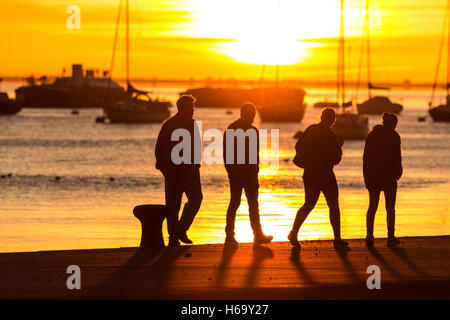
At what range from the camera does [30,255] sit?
1168 cm

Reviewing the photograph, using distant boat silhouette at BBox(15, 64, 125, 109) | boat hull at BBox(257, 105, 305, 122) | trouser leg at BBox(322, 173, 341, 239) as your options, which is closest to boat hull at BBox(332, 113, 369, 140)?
boat hull at BBox(257, 105, 305, 122)

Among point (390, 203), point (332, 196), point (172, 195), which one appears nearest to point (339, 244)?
point (332, 196)

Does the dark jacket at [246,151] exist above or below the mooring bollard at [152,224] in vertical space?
above

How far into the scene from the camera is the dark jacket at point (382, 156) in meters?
12.5

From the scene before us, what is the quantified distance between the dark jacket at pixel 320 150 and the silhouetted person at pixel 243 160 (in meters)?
0.69

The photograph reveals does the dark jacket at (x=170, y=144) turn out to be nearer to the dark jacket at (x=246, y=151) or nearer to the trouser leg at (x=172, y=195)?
Answer: the trouser leg at (x=172, y=195)

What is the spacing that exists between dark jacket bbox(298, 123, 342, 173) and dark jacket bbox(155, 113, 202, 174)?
1.45 meters

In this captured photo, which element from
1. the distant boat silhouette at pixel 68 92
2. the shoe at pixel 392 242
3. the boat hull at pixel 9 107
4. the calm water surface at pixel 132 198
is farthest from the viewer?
the distant boat silhouette at pixel 68 92

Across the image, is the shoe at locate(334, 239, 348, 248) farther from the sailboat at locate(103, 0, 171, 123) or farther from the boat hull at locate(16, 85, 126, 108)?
the boat hull at locate(16, 85, 126, 108)

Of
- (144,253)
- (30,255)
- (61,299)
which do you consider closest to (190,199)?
(144,253)

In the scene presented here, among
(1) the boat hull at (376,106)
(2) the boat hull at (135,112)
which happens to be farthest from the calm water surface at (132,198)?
(1) the boat hull at (376,106)

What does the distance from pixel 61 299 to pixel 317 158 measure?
15.2 ft

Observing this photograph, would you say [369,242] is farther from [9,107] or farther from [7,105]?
[9,107]
